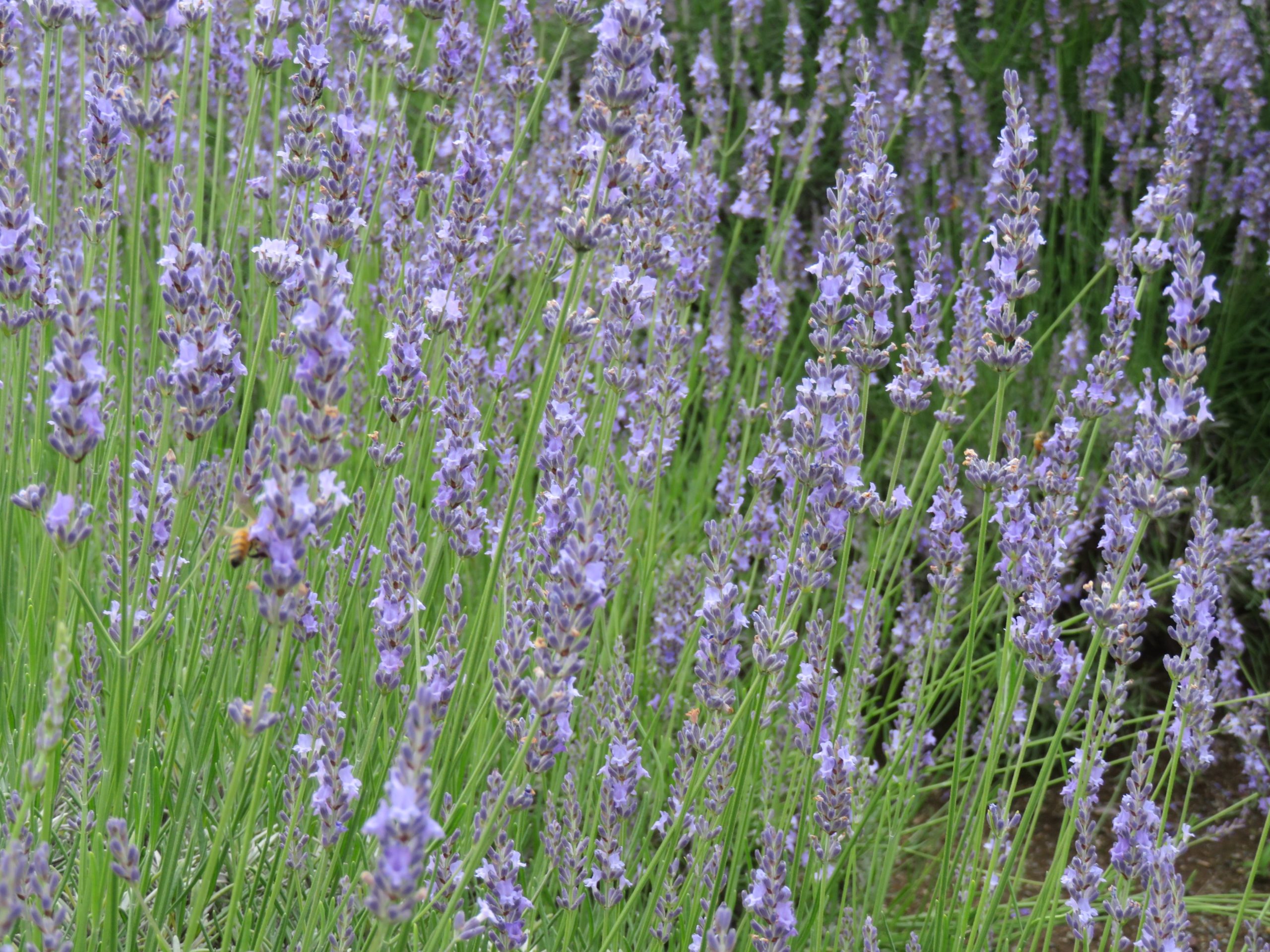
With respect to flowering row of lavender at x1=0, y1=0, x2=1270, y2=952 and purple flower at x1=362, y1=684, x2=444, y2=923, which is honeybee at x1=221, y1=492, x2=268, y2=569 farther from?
purple flower at x1=362, y1=684, x2=444, y2=923

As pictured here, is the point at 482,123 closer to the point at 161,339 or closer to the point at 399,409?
the point at 399,409

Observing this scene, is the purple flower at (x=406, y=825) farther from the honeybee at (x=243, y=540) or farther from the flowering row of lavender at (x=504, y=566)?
the honeybee at (x=243, y=540)

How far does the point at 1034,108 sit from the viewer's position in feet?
15.5

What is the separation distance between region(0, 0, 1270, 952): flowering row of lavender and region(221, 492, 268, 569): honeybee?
1cm

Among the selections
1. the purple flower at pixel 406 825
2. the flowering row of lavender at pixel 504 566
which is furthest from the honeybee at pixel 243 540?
the purple flower at pixel 406 825

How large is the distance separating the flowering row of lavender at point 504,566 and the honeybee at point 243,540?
0.04 ft

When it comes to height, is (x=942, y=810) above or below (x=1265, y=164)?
below

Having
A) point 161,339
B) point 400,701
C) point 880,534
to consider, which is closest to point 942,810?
point 880,534

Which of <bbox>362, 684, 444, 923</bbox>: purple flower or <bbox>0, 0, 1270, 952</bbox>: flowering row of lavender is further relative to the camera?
<bbox>0, 0, 1270, 952</bbox>: flowering row of lavender

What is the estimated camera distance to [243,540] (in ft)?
4.51

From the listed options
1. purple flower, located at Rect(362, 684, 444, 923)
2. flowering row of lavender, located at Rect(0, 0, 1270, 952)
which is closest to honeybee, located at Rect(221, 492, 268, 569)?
flowering row of lavender, located at Rect(0, 0, 1270, 952)

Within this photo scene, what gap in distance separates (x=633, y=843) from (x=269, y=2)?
157 centimetres

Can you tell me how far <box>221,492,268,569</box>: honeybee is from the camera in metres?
1.24

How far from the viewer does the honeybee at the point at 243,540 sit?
1.24 meters
